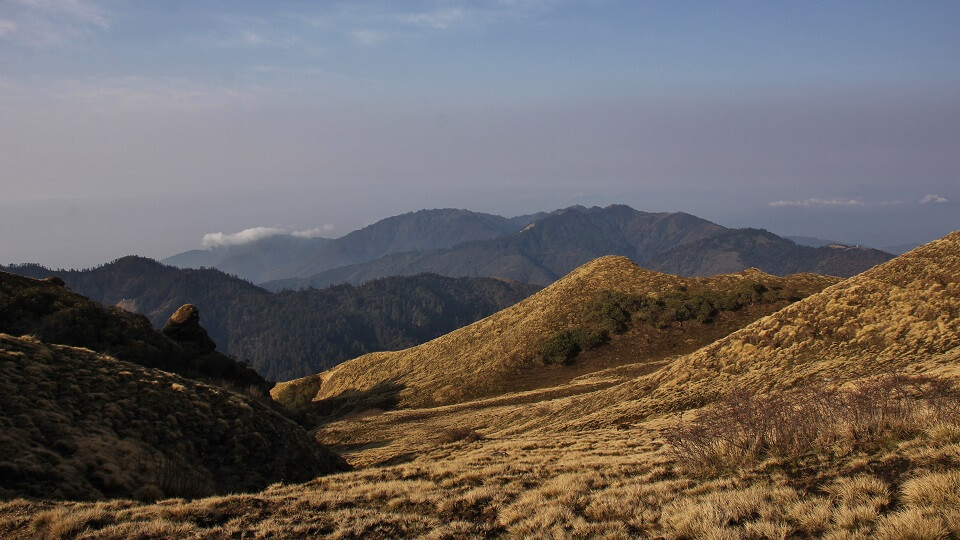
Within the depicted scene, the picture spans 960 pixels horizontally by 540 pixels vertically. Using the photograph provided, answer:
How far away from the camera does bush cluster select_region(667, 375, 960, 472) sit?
39.2 feet

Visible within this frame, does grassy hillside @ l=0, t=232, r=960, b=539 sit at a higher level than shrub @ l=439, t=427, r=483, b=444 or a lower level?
higher

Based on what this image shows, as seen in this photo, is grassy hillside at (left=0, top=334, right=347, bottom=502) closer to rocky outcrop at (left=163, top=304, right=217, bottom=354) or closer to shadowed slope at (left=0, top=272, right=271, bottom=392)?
shadowed slope at (left=0, top=272, right=271, bottom=392)

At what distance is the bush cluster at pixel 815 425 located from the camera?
12.0 meters

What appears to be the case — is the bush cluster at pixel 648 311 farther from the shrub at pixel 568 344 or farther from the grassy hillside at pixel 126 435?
the grassy hillside at pixel 126 435

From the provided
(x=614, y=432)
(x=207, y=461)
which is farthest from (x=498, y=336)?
(x=207, y=461)

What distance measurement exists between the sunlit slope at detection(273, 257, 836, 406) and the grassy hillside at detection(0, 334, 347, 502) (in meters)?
32.7

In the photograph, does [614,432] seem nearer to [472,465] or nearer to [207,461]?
[472,465]

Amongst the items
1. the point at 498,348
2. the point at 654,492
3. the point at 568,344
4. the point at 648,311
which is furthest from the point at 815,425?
the point at 648,311

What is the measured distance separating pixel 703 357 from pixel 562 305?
125 feet

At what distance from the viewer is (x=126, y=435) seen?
21.2m

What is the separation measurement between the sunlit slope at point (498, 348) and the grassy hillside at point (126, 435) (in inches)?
1289

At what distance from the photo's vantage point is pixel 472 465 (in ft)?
65.1

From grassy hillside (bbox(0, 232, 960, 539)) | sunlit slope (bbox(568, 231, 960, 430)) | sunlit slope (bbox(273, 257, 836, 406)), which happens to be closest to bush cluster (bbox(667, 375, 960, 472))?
grassy hillside (bbox(0, 232, 960, 539))

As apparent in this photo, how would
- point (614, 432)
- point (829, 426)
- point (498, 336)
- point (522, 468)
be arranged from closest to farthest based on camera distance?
point (829, 426)
point (522, 468)
point (614, 432)
point (498, 336)
